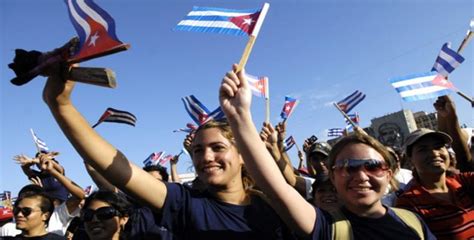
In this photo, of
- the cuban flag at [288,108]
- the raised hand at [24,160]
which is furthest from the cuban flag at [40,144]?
the cuban flag at [288,108]

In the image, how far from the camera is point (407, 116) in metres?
47.5

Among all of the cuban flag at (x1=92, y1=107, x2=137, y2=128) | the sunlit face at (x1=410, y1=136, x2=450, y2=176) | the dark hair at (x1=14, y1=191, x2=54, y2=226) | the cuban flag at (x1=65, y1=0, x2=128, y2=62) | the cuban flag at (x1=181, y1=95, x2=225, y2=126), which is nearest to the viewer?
the cuban flag at (x1=65, y1=0, x2=128, y2=62)

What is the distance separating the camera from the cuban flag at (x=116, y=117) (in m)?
7.21

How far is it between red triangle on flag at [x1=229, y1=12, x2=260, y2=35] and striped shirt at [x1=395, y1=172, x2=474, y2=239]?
2.01 m

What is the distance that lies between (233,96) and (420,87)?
4.16 m

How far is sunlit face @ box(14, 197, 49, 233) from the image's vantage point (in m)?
4.12

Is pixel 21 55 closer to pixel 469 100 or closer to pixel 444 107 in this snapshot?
pixel 444 107

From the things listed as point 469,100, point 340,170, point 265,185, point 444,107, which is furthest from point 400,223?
point 469,100

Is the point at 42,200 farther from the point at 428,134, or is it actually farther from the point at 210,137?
the point at 428,134

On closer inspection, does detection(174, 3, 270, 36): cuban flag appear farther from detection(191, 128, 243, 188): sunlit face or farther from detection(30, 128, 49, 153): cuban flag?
detection(30, 128, 49, 153): cuban flag

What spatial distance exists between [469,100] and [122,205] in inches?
173

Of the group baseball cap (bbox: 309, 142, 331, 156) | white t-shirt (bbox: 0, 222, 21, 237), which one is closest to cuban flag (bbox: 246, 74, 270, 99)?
baseball cap (bbox: 309, 142, 331, 156)

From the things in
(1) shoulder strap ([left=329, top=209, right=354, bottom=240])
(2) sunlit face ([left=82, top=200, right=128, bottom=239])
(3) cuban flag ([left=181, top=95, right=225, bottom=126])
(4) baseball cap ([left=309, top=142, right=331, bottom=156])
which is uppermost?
(3) cuban flag ([left=181, top=95, right=225, bottom=126])

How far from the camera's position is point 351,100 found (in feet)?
34.6
